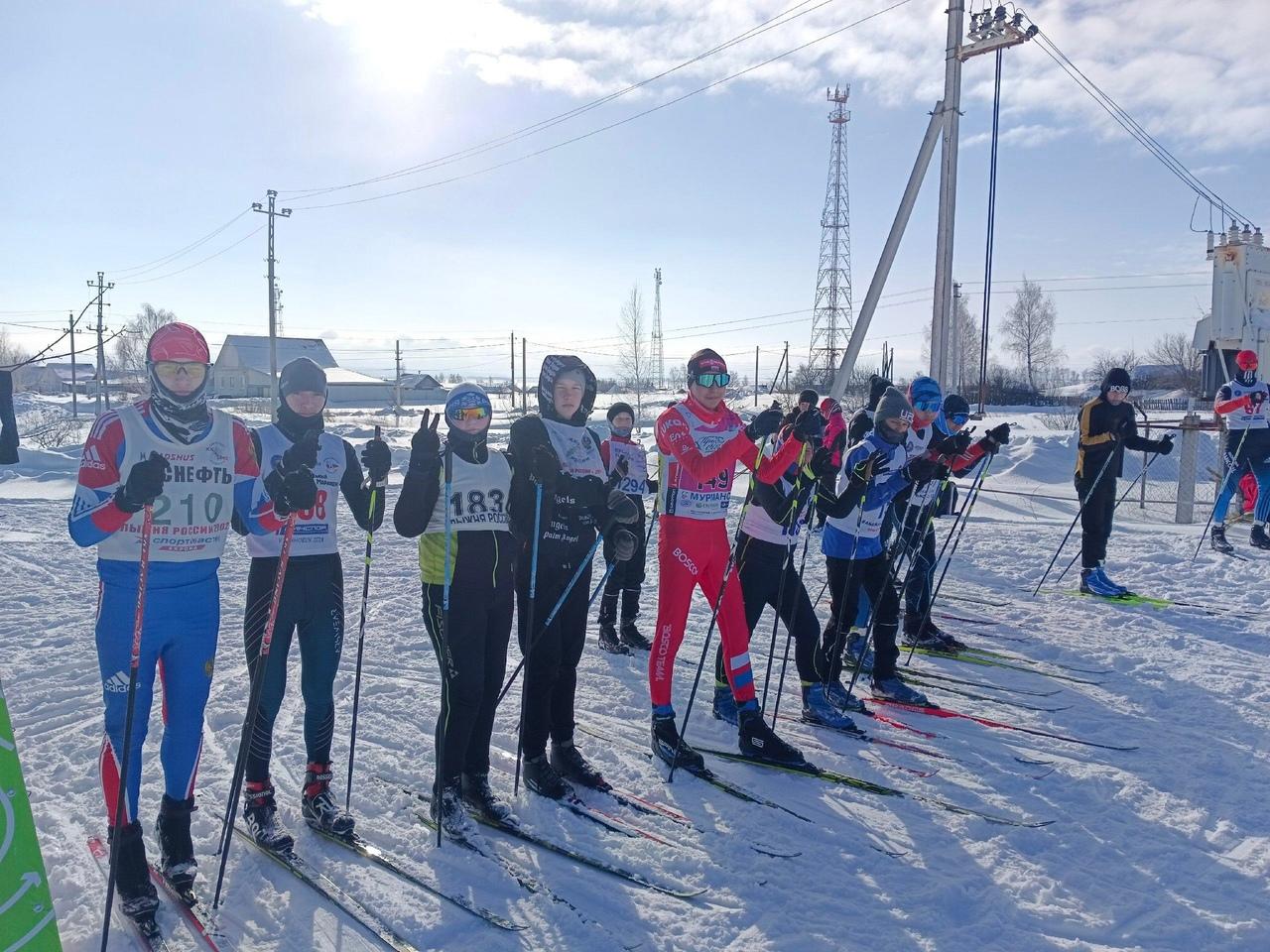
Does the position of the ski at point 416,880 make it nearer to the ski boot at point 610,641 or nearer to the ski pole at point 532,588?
the ski pole at point 532,588

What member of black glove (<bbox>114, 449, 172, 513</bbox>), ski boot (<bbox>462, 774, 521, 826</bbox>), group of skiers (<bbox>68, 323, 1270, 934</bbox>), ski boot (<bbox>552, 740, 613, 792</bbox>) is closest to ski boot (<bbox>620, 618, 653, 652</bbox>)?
group of skiers (<bbox>68, 323, 1270, 934</bbox>)

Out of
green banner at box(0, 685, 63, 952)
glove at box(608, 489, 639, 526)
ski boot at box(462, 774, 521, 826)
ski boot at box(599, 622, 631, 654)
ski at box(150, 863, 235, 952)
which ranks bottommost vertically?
ski at box(150, 863, 235, 952)

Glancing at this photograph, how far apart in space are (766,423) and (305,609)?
97.1 inches

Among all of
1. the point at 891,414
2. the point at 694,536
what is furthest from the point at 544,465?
the point at 891,414

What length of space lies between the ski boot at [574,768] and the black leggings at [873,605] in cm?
160

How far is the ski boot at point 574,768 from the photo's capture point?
382 centimetres

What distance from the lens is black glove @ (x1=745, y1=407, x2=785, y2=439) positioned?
4449mm

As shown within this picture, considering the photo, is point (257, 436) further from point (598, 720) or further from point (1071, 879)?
point (1071, 879)

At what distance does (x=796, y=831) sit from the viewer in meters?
3.46

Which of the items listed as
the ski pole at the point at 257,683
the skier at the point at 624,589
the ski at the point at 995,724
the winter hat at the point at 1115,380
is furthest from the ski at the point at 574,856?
the winter hat at the point at 1115,380

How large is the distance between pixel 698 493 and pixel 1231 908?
2609mm

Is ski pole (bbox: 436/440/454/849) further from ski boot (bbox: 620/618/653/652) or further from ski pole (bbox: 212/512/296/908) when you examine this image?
ski boot (bbox: 620/618/653/652)

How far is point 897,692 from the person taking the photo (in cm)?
503

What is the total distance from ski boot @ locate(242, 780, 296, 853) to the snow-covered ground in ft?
0.26
